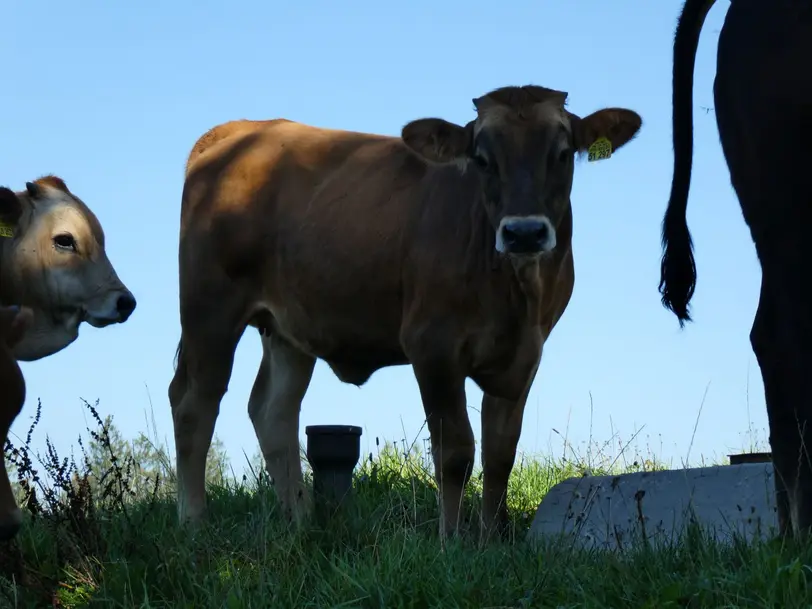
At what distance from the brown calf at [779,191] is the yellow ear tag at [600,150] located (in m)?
1.80

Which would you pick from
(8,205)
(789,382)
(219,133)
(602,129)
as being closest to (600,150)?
(602,129)

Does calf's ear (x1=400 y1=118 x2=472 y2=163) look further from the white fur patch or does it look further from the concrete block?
the concrete block

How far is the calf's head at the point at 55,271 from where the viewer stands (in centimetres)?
1009

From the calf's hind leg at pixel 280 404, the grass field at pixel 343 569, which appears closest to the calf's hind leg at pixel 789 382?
the grass field at pixel 343 569

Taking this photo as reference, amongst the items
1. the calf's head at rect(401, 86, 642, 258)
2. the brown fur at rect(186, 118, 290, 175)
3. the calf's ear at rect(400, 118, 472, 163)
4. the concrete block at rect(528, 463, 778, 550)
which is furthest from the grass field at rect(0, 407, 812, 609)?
the brown fur at rect(186, 118, 290, 175)

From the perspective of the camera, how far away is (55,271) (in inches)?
403

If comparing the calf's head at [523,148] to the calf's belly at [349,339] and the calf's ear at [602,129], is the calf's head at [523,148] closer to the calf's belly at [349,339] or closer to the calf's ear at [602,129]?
the calf's ear at [602,129]

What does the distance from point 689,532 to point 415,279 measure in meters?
2.47

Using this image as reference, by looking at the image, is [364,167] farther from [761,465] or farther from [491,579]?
[491,579]

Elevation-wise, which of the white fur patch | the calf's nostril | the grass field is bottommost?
the grass field

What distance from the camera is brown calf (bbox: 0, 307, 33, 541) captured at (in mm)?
5004

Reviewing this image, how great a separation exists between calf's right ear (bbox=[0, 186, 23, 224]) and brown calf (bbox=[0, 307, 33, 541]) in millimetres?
4219

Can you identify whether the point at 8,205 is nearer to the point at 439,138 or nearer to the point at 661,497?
the point at 439,138

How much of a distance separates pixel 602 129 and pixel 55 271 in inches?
209
